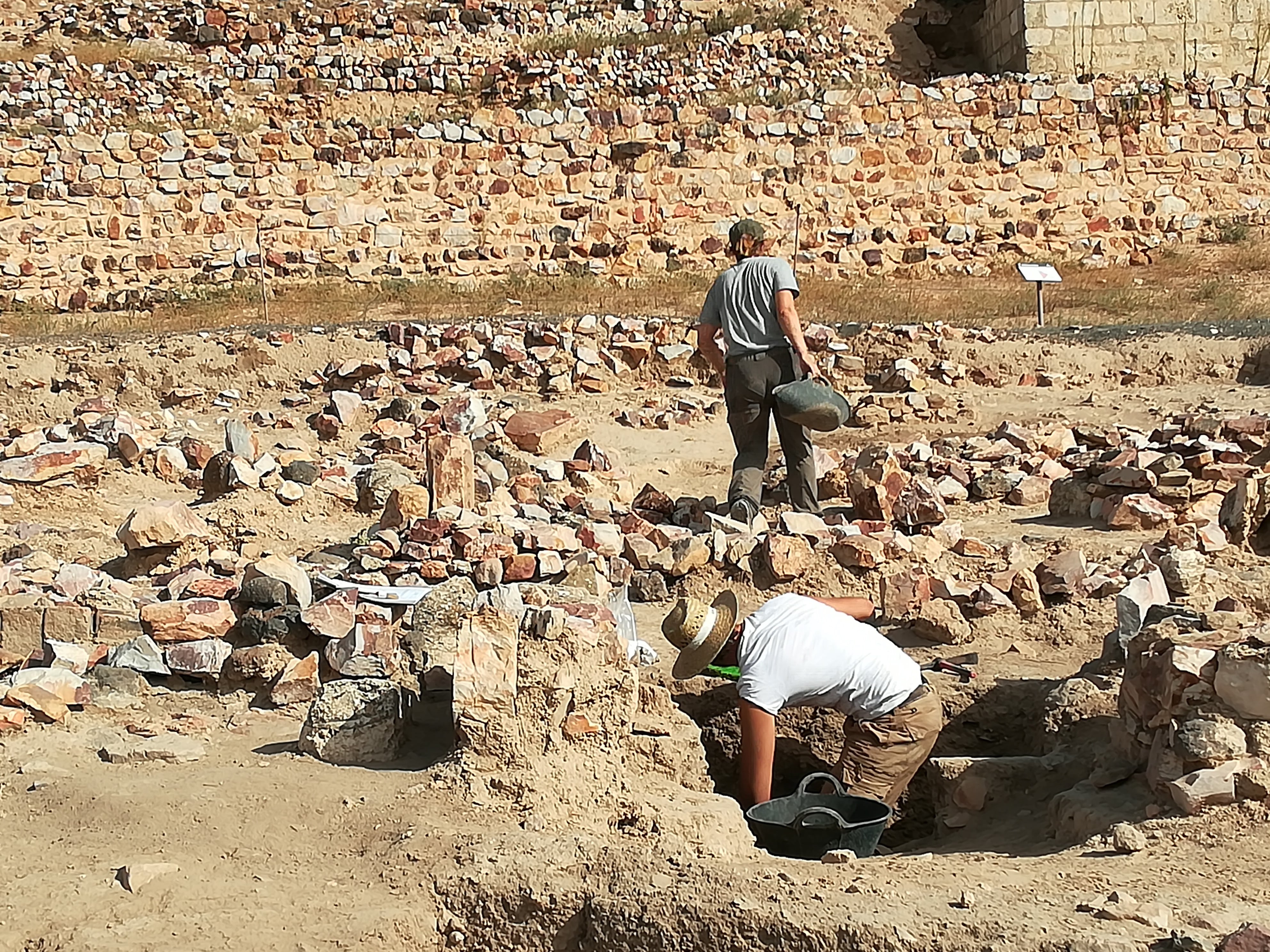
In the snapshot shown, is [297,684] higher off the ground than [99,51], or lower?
lower

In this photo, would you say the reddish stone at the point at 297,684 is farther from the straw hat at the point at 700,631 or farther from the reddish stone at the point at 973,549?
the reddish stone at the point at 973,549

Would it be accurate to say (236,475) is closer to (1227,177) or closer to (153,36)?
(1227,177)

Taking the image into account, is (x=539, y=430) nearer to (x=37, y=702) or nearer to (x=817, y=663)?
(x=37, y=702)

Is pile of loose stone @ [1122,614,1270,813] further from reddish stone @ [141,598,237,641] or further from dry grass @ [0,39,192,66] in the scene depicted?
dry grass @ [0,39,192,66]

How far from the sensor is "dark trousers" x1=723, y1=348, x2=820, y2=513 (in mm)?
7367

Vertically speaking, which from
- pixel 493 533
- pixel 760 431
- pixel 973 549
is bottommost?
pixel 973 549

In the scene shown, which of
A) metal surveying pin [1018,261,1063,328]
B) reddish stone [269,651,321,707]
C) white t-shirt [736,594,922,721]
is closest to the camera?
white t-shirt [736,594,922,721]

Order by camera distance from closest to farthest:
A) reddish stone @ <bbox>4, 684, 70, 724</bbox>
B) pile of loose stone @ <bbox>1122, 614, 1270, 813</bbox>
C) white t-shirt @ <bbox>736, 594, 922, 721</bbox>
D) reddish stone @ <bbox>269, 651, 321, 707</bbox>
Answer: pile of loose stone @ <bbox>1122, 614, 1270, 813</bbox>, white t-shirt @ <bbox>736, 594, 922, 721</bbox>, reddish stone @ <bbox>4, 684, 70, 724</bbox>, reddish stone @ <bbox>269, 651, 321, 707</bbox>

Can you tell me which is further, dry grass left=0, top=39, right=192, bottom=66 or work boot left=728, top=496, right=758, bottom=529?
dry grass left=0, top=39, right=192, bottom=66

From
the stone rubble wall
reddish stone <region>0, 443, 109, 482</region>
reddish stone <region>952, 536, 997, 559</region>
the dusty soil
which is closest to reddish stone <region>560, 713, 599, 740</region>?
the dusty soil

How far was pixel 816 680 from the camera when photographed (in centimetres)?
464

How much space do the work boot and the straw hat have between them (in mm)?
2437

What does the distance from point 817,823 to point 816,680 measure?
47cm

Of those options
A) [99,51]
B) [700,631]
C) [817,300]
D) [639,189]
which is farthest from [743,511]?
[99,51]
